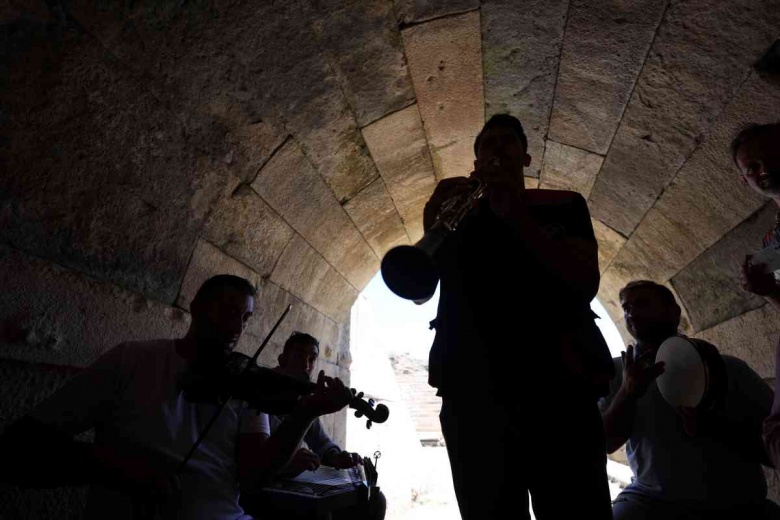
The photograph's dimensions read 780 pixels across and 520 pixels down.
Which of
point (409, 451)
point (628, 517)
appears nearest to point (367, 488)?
point (628, 517)

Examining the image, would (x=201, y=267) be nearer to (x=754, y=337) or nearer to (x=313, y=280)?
(x=313, y=280)

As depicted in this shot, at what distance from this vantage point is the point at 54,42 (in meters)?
1.49

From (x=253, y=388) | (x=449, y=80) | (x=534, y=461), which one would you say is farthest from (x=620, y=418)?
(x=449, y=80)

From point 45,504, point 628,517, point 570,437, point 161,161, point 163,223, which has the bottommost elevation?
point 628,517

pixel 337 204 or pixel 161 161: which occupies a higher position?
pixel 337 204

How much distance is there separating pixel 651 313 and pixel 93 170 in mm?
2708

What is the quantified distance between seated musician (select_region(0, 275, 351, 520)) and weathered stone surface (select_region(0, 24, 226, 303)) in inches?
19.3

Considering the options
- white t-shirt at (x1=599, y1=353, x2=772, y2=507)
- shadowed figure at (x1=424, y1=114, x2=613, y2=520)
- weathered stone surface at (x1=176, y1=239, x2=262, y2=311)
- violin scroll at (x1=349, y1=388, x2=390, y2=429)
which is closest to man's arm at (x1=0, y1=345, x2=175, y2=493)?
violin scroll at (x1=349, y1=388, x2=390, y2=429)

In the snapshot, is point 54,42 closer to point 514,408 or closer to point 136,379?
point 136,379

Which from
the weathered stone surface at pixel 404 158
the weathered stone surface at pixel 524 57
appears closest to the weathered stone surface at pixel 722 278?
the weathered stone surface at pixel 524 57

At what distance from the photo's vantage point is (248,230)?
268cm

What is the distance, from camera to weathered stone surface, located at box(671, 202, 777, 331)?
7.03 feet

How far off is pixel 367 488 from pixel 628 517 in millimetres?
1147

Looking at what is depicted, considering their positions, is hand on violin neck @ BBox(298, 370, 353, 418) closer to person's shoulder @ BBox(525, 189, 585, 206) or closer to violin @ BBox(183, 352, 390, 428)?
violin @ BBox(183, 352, 390, 428)
